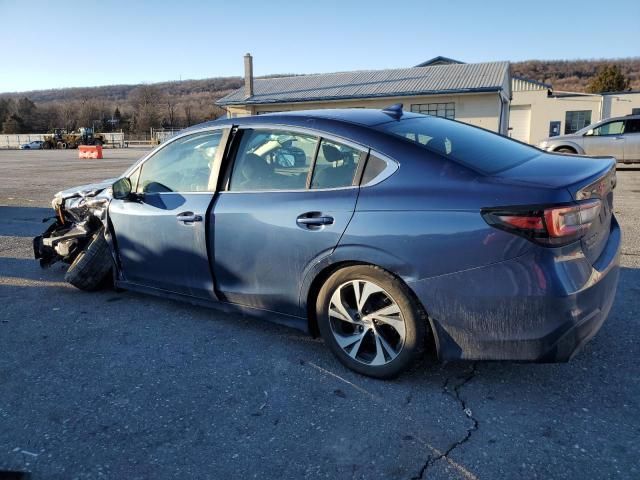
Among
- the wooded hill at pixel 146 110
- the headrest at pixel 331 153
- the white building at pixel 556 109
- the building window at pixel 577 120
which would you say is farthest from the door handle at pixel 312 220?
the wooded hill at pixel 146 110

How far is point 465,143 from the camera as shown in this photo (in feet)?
10.8

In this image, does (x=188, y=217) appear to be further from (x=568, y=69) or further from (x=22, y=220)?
(x=568, y=69)

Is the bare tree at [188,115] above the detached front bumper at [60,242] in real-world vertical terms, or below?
above

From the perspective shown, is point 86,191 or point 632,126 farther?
point 632,126

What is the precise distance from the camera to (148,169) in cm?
432

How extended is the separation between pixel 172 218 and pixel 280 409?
1.77 metres

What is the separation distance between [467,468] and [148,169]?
3.29 metres

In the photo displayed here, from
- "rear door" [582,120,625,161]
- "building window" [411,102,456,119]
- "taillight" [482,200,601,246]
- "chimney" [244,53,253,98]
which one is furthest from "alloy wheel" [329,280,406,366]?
"chimney" [244,53,253,98]

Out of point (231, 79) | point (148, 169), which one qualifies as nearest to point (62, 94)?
point (231, 79)

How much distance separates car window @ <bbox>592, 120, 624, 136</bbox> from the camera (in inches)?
627

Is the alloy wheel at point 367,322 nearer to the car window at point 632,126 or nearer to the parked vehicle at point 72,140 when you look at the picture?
the car window at point 632,126

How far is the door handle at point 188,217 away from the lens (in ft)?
12.3

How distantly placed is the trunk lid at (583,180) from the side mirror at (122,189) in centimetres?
297

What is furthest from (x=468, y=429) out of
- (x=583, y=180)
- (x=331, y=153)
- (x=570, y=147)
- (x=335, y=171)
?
(x=570, y=147)
